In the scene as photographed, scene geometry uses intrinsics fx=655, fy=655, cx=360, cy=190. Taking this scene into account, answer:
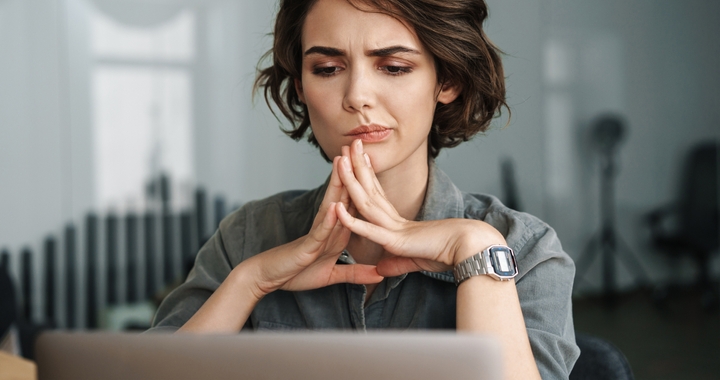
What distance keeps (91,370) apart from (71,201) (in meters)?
3.72

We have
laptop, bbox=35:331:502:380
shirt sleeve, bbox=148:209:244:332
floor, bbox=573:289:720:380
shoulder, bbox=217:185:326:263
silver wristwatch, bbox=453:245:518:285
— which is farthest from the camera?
floor, bbox=573:289:720:380

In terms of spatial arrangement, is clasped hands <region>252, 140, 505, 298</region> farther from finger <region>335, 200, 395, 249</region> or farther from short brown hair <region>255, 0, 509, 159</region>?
short brown hair <region>255, 0, 509, 159</region>

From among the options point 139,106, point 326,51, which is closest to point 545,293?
point 326,51

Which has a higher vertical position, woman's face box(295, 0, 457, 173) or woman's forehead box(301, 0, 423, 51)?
woman's forehead box(301, 0, 423, 51)

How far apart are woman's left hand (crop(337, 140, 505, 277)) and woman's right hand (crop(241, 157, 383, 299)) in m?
0.03

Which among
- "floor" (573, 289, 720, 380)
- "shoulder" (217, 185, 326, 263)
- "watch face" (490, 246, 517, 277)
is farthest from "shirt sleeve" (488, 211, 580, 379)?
"floor" (573, 289, 720, 380)

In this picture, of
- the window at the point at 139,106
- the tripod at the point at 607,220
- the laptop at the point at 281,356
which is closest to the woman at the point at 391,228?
the laptop at the point at 281,356

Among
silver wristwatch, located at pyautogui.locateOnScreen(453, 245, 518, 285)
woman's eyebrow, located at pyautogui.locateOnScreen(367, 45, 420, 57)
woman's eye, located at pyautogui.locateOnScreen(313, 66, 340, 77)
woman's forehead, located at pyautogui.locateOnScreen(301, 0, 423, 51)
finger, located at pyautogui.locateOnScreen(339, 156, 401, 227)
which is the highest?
woman's forehead, located at pyautogui.locateOnScreen(301, 0, 423, 51)

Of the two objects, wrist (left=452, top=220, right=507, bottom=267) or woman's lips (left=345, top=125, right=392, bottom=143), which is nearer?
wrist (left=452, top=220, right=507, bottom=267)

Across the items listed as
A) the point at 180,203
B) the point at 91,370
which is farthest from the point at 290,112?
the point at 180,203

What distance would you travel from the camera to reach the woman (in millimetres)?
1088

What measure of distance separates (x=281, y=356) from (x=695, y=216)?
16.9 feet

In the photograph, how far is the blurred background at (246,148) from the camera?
3.95 metres

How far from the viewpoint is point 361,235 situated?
1152mm
